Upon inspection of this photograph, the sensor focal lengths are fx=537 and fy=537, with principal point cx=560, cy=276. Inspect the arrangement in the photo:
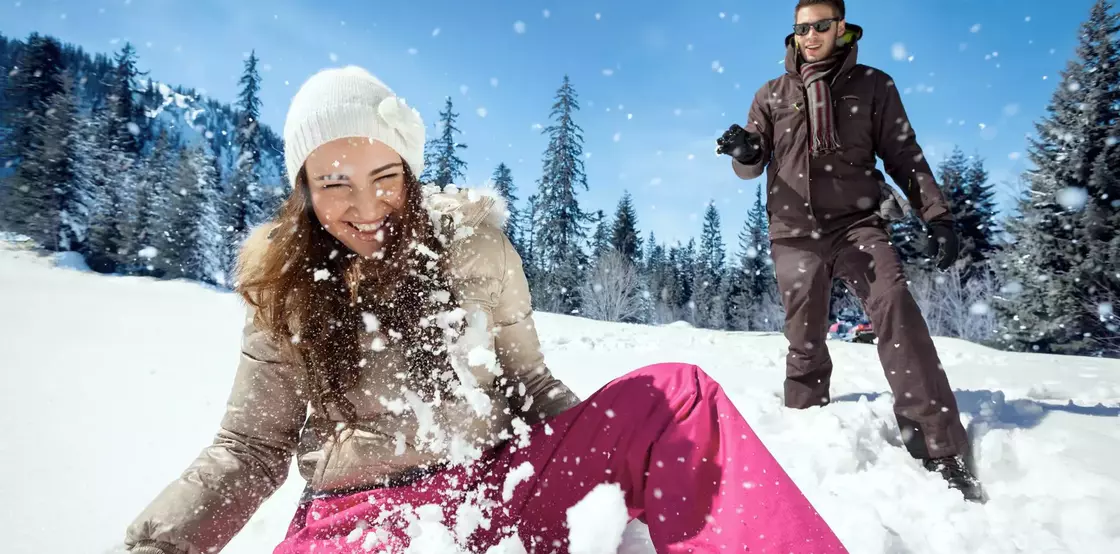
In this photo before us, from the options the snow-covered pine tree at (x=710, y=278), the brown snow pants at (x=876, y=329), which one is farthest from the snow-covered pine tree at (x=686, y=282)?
the brown snow pants at (x=876, y=329)

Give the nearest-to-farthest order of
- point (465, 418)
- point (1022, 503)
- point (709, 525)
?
point (709, 525) → point (465, 418) → point (1022, 503)

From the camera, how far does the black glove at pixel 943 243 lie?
2.70 m

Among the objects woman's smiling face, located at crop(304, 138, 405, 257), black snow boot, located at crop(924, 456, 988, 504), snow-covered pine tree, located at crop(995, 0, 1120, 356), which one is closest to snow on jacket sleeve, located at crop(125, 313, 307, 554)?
woman's smiling face, located at crop(304, 138, 405, 257)

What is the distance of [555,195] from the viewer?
96.1 feet

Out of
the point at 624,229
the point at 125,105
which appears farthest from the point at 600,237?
the point at 125,105

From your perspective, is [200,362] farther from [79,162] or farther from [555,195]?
[79,162]

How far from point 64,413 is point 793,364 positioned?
4.34 meters

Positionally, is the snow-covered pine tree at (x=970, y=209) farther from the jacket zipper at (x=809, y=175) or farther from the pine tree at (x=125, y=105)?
the pine tree at (x=125, y=105)

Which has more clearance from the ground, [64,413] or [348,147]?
[348,147]

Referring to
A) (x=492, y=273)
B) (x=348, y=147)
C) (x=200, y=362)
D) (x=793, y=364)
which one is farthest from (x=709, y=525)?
(x=200, y=362)

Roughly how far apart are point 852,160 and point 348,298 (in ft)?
8.76

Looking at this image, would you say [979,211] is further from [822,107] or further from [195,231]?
[195,231]

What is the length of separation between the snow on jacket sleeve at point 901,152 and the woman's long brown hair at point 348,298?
251 cm

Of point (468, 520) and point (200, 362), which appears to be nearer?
point (468, 520)
